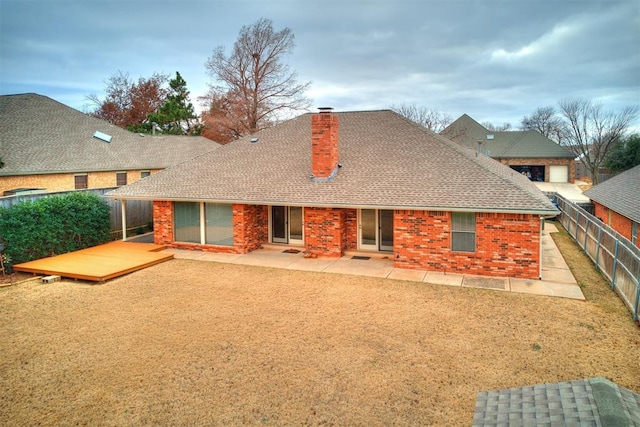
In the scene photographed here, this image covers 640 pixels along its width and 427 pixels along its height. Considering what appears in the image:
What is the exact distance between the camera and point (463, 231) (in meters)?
11.5

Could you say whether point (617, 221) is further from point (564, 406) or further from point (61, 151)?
point (61, 151)

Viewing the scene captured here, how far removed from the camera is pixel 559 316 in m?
8.43

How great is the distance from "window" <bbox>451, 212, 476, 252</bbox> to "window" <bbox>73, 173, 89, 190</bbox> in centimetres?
1800

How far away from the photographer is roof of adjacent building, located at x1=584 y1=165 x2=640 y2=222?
1452 centimetres

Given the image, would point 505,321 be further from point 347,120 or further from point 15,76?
point 15,76

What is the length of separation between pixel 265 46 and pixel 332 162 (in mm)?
25200

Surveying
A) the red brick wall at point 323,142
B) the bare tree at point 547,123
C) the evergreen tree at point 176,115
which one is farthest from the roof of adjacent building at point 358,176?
the bare tree at point 547,123

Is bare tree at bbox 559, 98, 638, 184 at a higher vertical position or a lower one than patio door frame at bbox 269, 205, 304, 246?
higher

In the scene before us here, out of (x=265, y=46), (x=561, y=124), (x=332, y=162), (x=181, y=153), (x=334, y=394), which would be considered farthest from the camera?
(x=561, y=124)

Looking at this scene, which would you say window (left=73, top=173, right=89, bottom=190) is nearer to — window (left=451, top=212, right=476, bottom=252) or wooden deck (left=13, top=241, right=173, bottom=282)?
wooden deck (left=13, top=241, right=173, bottom=282)

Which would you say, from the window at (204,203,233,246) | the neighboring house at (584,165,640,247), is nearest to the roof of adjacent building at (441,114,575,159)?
the neighboring house at (584,165,640,247)

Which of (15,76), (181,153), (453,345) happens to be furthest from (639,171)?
(15,76)

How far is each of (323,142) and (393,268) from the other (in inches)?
198

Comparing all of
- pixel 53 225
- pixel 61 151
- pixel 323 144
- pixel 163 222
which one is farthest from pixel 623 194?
pixel 61 151
